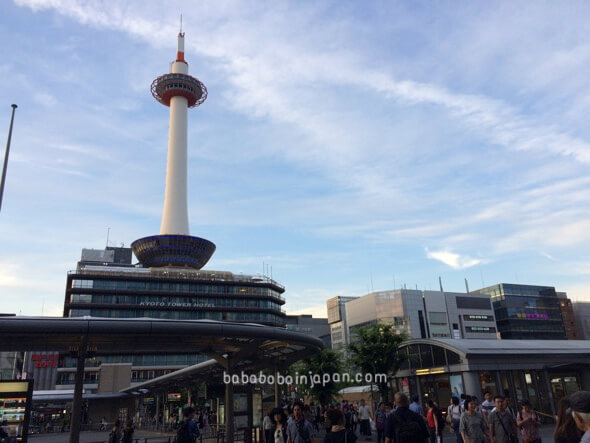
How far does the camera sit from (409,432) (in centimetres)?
685

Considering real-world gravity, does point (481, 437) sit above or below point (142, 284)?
below

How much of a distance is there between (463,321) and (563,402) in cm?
10387

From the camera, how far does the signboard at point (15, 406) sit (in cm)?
1552

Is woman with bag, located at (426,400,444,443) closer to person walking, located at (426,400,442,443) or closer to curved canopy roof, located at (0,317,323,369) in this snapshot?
person walking, located at (426,400,442,443)

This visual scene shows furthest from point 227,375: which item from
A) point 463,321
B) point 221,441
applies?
point 463,321

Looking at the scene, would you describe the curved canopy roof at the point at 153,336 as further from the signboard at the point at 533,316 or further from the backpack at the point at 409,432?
the signboard at the point at 533,316

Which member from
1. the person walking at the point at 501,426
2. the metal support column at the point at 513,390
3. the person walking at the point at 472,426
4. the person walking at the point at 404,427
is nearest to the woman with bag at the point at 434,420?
the person walking at the point at 472,426

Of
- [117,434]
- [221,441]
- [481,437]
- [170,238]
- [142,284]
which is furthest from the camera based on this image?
[170,238]

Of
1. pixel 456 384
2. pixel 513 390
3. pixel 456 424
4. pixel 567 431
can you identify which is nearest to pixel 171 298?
pixel 456 384

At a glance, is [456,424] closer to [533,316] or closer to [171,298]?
[171,298]

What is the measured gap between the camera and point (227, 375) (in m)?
21.3

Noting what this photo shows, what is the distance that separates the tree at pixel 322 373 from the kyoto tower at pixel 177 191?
Answer: 6396cm

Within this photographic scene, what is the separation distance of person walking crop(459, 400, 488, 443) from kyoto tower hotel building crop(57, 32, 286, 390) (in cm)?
7594

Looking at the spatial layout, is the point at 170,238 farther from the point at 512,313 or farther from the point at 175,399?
the point at 512,313
